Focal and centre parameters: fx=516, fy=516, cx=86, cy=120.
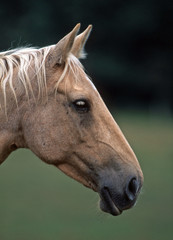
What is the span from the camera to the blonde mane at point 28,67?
3402 millimetres

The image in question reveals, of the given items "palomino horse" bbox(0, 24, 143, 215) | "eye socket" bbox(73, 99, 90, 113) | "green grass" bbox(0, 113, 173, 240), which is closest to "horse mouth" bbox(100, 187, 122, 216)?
"palomino horse" bbox(0, 24, 143, 215)

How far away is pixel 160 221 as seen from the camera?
8391 millimetres

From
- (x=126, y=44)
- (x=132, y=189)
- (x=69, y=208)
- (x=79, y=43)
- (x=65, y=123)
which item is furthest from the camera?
(x=126, y=44)

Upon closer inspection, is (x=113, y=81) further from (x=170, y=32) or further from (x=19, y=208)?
(x=19, y=208)

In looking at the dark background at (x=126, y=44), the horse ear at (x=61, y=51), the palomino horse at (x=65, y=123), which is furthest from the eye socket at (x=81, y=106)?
the dark background at (x=126, y=44)

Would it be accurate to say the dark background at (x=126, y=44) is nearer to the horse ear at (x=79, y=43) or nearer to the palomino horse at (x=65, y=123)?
the horse ear at (x=79, y=43)

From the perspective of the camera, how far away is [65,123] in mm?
3389

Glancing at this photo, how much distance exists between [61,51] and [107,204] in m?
1.05

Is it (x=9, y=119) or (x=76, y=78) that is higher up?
(x=76, y=78)

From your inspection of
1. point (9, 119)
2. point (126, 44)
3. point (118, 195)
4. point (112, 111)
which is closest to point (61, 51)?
point (9, 119)

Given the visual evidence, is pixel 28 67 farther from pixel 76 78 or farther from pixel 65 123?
pixel 65 123

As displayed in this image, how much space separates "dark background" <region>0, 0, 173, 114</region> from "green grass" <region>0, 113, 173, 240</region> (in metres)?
10.5

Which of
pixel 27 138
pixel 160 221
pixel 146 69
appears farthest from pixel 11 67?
pixel 146 69

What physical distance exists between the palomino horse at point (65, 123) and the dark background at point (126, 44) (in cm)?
1976
